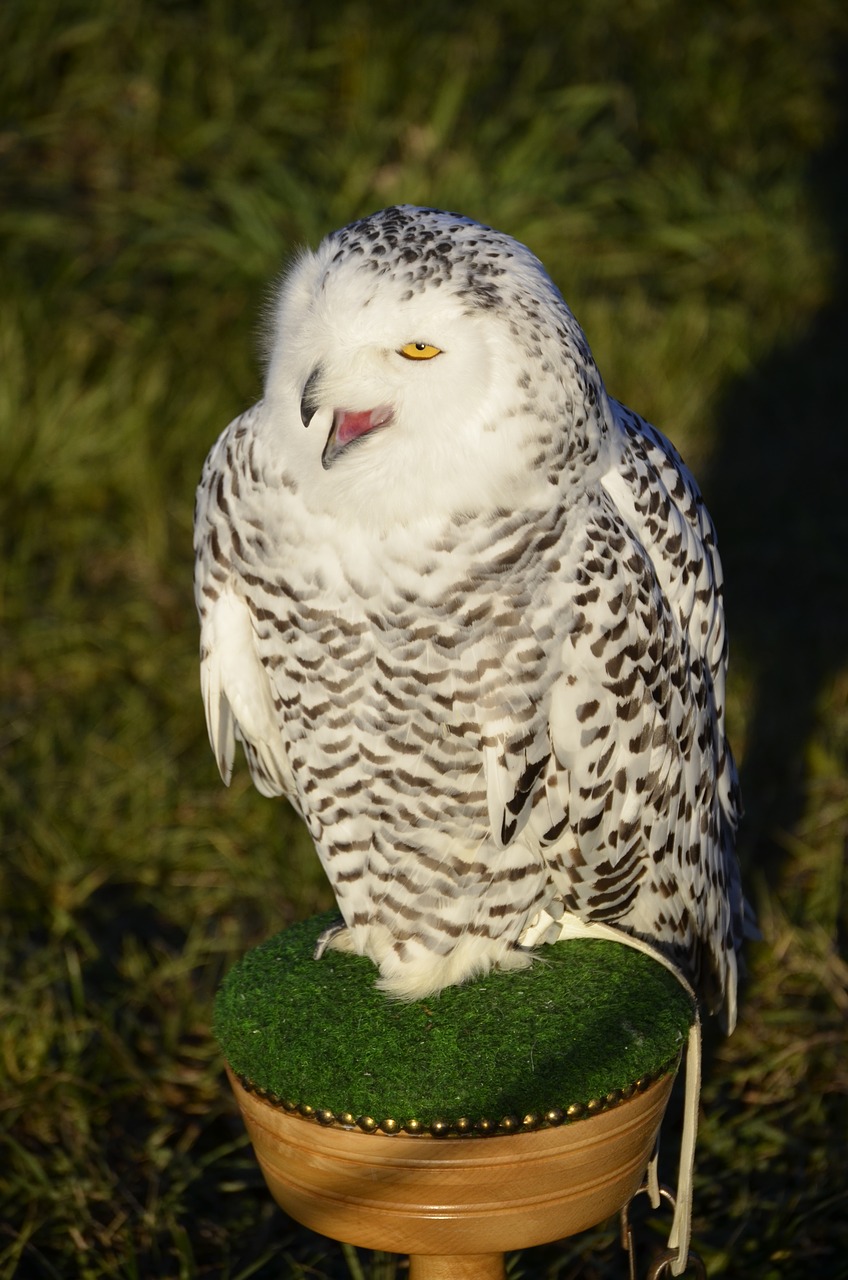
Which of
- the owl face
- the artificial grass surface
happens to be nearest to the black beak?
the owl face

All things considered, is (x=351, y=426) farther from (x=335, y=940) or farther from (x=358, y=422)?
(x=335, y=940)

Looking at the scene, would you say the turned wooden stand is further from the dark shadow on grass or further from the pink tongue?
the dark shadow on grass

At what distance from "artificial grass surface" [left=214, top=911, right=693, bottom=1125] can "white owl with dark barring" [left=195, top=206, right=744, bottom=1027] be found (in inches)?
3.0

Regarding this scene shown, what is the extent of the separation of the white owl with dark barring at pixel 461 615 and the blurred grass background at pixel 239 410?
0.42 m

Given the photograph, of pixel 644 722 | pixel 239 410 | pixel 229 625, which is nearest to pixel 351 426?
pixel 229 625

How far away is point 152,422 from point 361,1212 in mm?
4104

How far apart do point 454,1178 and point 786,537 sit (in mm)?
4179

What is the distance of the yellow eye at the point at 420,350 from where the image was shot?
1.87 meters

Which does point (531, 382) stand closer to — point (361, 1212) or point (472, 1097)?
point (472, 1097)

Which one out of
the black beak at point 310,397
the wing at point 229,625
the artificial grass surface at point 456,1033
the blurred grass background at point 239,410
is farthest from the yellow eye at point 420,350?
the artificial grass surface at point 456,1033

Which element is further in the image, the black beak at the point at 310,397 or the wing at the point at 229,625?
the wing at the point at 229,625

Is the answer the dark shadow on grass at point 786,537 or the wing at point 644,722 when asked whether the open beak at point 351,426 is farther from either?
the dark shadow on grass at point 786,537

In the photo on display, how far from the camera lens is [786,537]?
5738 mm

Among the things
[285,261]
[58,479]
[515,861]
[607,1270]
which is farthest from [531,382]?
[58,479]
